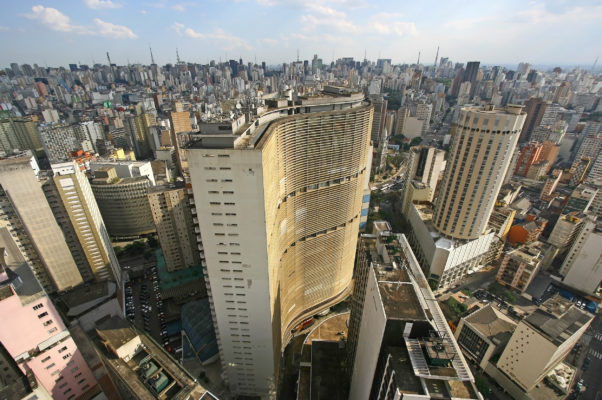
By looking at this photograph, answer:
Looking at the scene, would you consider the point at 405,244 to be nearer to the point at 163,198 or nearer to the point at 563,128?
the point at 163,198

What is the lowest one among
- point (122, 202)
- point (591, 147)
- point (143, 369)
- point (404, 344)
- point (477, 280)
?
point (477, 280)

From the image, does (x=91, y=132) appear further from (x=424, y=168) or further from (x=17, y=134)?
(x=424, y=168)

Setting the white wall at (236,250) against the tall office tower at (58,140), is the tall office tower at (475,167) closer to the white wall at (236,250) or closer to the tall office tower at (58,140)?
the white wall at (236,250)

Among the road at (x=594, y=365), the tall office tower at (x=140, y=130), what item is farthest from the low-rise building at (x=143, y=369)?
the tall office tower at (x=140, y=130)

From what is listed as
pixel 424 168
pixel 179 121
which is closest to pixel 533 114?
pixel 424 168

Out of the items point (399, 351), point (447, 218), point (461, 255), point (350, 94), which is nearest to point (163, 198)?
point (350, 94)

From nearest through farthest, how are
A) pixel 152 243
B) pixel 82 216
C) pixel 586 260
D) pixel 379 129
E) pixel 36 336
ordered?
pixel 36 336
pixel 82 216
pixel 586 260
pixel 152 243
pixel 379 129

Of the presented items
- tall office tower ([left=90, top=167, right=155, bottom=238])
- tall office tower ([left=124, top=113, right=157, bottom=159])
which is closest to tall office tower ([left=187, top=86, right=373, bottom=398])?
tall office tower ([left=90, top=167, right=155, bottom=238])

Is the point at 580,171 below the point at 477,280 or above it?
above
